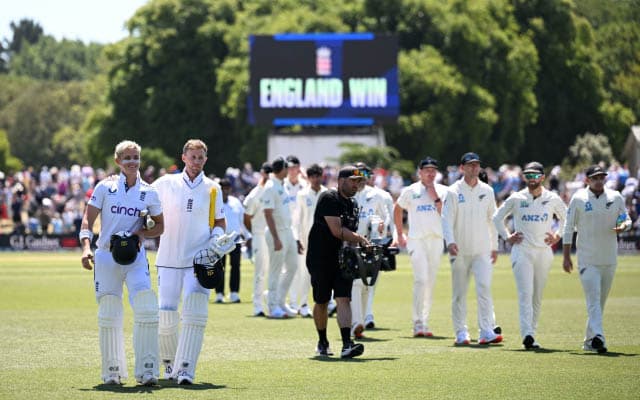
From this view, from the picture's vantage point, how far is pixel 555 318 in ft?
68.0

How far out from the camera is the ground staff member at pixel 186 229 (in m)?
12.9

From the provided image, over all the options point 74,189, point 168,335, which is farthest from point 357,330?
point 74,189

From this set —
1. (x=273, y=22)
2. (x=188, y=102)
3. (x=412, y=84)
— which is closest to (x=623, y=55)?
(x=412, y=84)

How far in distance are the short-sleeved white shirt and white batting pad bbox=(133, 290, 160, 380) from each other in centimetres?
59

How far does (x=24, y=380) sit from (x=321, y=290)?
142 inches

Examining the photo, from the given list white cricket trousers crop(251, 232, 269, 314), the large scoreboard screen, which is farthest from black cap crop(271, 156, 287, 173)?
the large scoreboard screen

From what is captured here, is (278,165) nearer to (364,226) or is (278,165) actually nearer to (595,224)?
(364,226)

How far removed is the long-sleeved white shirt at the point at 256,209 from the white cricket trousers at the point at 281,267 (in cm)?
42

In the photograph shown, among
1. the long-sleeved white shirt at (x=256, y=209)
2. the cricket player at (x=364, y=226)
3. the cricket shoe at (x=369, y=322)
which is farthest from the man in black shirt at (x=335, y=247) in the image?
the long-sleeved white shirt at (x=256, y=209)

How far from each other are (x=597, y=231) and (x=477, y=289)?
1766mm

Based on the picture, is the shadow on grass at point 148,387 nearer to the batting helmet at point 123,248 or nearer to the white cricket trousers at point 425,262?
the batting helmet at point 123,248

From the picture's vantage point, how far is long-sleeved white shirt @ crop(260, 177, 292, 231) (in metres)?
20.8

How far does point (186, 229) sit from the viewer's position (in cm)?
1297

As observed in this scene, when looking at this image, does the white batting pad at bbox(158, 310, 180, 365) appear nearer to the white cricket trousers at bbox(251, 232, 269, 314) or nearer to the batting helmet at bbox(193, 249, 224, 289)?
the batting helmet at bbox(193, 249, 224, 289)
